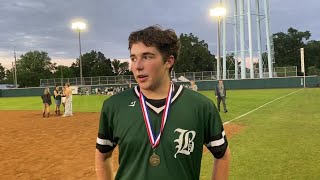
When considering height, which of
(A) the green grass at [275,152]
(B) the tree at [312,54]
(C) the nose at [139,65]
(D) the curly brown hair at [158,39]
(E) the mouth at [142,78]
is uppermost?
(B) the tree at [312,54]

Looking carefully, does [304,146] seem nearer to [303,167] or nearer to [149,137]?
[303,167]

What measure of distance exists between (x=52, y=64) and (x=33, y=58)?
7.23m

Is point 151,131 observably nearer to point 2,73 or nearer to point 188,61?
point 188,61

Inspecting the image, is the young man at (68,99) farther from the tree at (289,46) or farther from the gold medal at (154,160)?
the tree at (289,46)

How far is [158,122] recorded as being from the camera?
2.43m

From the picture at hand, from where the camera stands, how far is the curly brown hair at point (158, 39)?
2.50 metres

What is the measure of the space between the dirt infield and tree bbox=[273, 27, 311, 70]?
10962 centimetres

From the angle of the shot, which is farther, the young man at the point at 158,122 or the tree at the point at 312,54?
the tree at the point at 312,54

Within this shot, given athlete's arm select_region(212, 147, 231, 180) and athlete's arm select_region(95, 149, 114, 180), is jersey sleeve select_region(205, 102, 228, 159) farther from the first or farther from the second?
athlete's arm select_region(95, 149, 114, 180)

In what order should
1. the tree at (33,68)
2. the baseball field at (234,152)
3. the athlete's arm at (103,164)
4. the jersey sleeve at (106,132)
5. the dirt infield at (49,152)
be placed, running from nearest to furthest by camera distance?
1. the jersey sleeve at (106,132)
2. the athlete's arm at (103,164)
3. the baseball field at (234,152)
4. the dirt infield at (49,152)
5. the tree at (33,68)

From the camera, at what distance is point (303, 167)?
8.25 meters

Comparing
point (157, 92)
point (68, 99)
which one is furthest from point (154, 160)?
point (68, 99)

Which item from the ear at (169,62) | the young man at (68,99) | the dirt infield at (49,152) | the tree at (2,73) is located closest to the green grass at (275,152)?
the dirt infield at (49,152)

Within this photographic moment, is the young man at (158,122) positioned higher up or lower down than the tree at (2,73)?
lower down
